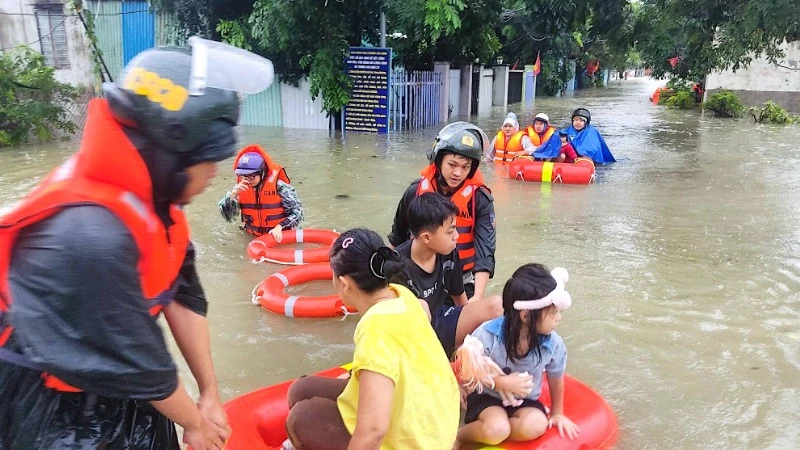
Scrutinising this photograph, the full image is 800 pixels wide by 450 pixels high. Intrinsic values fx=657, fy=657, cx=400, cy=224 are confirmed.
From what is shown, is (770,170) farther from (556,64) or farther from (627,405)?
(556,64)

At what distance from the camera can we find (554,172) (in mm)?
8703

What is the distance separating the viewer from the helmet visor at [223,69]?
130 centimetres

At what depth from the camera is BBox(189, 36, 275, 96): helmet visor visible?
4.26ft

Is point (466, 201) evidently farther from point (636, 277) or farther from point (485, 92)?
point (485, 92)

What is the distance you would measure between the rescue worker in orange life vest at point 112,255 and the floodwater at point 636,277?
2.06 meters

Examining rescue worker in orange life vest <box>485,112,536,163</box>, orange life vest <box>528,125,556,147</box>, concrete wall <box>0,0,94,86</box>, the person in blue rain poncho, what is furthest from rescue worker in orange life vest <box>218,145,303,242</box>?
concrete wall <box>0,0,94,86</box>

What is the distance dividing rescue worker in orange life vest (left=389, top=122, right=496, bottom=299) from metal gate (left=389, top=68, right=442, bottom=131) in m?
9.94

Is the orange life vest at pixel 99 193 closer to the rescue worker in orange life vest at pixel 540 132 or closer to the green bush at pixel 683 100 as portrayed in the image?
the rescue worker in orange life vest at pixel 540 132

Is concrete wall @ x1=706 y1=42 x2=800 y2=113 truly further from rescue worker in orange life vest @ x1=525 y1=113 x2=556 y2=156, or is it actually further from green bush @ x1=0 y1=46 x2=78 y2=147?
green bush @ x1=0 y1=46 x2=78 y2=147

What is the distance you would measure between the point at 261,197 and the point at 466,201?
2.58 meters

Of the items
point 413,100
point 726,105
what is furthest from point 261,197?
point 726,105

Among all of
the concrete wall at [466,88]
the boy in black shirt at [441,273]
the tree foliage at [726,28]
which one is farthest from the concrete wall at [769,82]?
the boy in black shirt at [441,273]

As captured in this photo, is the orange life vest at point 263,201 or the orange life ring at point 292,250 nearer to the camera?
the orange life ring at point 292,250

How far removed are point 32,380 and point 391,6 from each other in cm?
1062
